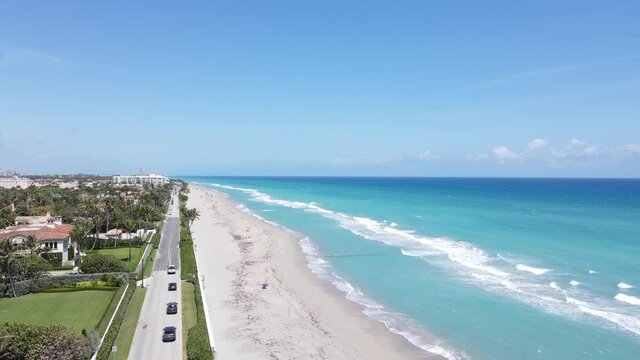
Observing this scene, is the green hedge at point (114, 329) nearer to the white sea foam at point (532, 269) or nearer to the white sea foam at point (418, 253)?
the white sea foam at point (418, 253)

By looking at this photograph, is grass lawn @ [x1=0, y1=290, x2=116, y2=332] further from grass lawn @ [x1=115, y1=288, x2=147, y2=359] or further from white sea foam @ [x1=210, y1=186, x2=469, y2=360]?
white sea foam @ [x1=210, y1=186, x2=469, y2=360]

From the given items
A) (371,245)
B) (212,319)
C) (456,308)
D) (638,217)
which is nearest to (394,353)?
(456,308)

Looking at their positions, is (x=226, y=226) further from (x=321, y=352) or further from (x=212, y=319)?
(x=321, y=352)

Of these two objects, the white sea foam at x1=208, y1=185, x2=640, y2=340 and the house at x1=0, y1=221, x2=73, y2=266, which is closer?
the white sea foam at x1=208, y1=185, x2=640, y2=340

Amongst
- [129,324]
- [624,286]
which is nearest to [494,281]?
[624,286]

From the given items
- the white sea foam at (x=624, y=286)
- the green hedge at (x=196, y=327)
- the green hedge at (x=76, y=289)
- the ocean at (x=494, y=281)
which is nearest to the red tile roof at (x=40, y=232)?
the green hedge at (x=76, y=289)

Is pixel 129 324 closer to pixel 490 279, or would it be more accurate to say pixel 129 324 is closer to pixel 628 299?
pixel 490 279

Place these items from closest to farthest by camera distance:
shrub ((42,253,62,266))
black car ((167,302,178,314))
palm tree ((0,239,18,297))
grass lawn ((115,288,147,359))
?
grass lawn ((115,288,147,359)) < black car ((167,302,178,314)) < palm tree ((0,239,18,297)) < shrub ((42,253,62,266))

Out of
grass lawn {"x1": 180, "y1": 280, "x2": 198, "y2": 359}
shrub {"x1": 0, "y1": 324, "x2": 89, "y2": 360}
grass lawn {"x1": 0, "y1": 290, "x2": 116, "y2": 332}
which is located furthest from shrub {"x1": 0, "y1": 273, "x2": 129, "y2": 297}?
shrub {"x1": 0, "y1": 324, "x2": 89, "y2": 360}
